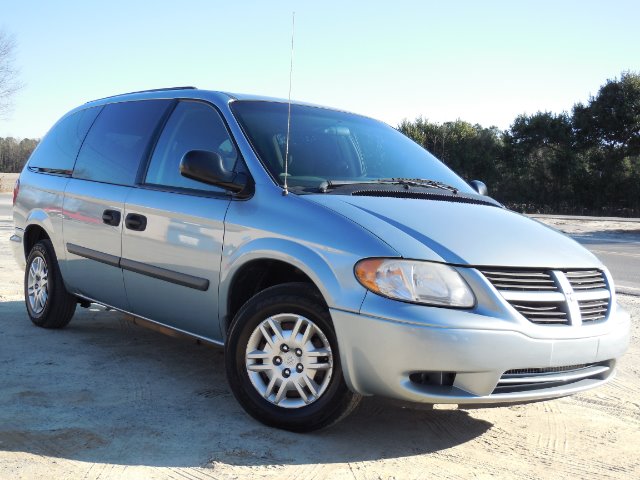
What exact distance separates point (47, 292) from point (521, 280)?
3.87 meters

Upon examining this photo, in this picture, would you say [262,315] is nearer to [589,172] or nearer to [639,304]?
[639,304]

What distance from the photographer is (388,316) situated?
305 cm

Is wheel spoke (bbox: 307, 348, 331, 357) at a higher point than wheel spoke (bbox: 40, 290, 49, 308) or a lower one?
higher

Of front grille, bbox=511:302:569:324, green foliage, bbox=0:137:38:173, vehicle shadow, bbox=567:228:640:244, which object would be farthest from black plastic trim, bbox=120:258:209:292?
green foliage, bbox=0:137:38:173

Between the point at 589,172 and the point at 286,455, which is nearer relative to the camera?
the point at 286,455

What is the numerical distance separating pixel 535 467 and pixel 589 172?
39.8 meters

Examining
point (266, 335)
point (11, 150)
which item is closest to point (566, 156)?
point (266, 335)

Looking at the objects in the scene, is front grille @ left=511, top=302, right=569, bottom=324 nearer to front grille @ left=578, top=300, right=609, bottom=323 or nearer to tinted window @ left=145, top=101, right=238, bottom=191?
front grille @ left=578, top=300, right=609, bottom=323

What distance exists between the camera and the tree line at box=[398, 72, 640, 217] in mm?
36219

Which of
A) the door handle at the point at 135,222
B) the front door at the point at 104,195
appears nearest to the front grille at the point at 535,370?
the door handle at the point at 135,222

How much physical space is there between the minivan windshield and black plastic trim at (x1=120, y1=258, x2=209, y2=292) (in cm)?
73

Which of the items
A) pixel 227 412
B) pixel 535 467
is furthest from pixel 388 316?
pixel 227 412

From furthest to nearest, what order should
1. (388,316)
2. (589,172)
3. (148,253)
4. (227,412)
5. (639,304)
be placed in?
(589,172), (639,304), (148,253), (227,412), (388,316)

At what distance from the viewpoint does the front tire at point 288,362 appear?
3.32 metres
